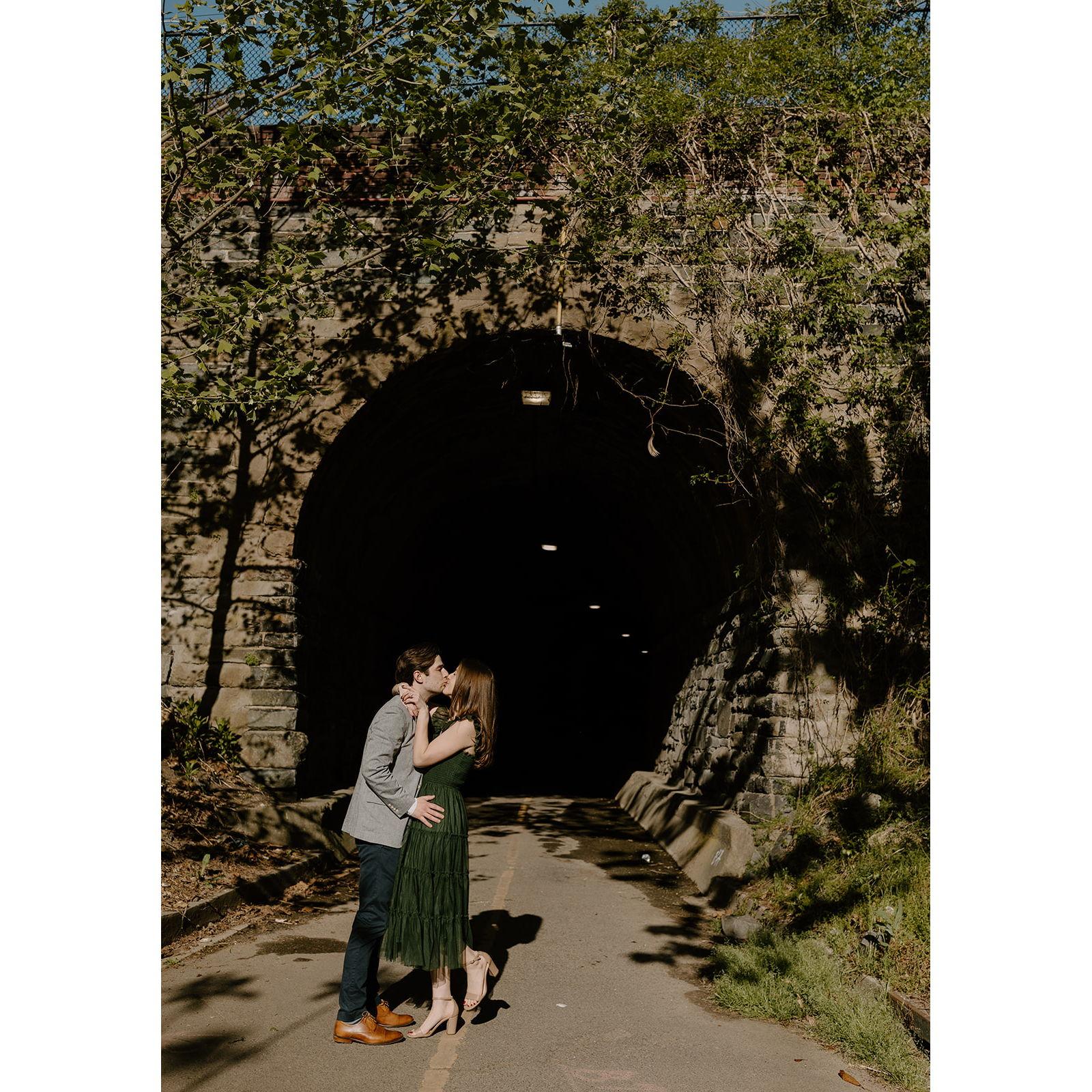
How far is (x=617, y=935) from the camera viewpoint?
7.81 m

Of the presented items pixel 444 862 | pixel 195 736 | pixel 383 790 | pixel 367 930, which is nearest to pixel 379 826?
pixel 383 790

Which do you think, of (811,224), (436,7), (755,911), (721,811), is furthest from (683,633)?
(436,7)

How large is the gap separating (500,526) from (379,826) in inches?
692

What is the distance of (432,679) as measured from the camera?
5312 millimetres

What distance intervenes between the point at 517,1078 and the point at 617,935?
328 cm

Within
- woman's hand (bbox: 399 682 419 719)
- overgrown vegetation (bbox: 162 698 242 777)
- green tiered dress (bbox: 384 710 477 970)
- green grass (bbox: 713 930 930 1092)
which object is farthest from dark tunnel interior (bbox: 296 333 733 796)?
woman's hand (bbox: 399 682 419 719)

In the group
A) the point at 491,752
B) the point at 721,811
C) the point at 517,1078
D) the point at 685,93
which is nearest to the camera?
the point at 517,1078

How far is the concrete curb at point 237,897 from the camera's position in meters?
7.12

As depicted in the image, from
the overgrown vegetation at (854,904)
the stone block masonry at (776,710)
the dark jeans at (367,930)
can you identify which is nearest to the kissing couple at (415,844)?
the dark jeans at (367,930)

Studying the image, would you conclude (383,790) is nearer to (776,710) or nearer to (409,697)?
(409,697)

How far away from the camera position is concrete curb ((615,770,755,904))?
920cm

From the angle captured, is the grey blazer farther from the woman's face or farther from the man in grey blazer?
the woman's face

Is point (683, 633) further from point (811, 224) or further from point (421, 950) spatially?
point (421, 950)

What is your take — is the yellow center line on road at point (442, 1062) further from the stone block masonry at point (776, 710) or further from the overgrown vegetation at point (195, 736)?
the overgrown vegetation at point (195, 736)
